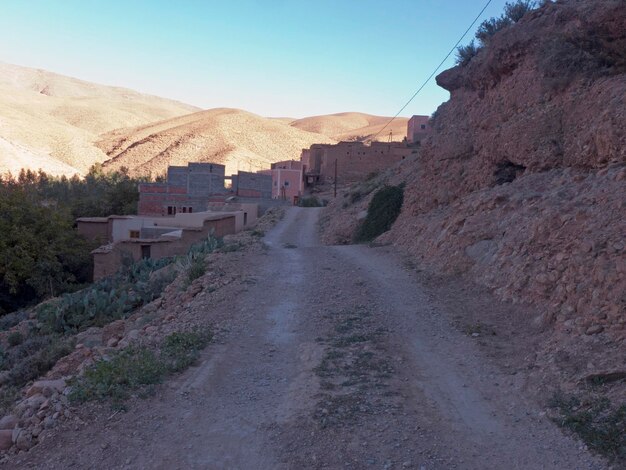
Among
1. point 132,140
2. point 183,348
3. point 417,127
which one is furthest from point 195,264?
point 132,140

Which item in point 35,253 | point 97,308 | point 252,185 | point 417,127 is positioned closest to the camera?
point 97,308

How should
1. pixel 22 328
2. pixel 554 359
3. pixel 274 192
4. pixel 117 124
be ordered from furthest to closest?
1. pixel 117 124
2. pixel 274 192
3. pixel 22 328
4. pixel 554 359

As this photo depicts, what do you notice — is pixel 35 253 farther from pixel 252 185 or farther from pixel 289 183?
pixel 289 183

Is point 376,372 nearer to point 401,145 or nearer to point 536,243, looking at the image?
point 536,243

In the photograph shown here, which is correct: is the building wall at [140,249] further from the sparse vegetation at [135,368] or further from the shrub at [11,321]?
the sparse vegetation at [135,368]

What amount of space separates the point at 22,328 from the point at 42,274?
32.9ft

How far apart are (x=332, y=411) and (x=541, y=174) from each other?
31.9 ft

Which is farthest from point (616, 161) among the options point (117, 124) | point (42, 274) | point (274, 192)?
point (117, 124)

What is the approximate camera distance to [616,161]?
1077 cm

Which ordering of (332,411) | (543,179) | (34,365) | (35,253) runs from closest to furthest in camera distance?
(332,411) → (34,365) → (543,179) → (35,253)

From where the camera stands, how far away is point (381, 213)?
21.9m

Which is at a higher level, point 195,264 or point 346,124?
point 346,124

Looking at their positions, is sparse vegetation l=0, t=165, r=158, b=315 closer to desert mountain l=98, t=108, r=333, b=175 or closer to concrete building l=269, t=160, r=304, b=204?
concrete building l=269, t=160, r=304, b=204

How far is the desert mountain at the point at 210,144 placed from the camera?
8006cm
